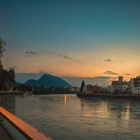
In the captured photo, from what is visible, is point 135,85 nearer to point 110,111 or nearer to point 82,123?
point 110,111

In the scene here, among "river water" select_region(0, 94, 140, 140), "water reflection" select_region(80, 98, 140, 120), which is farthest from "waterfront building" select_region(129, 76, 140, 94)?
"river water" select_region(0, 94, 140, 140)

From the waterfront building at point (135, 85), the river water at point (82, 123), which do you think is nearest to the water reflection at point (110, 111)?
the river water at point (82, 123)

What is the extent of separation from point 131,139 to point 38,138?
1438cm

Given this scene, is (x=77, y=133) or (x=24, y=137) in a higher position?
(x=24, y=137)

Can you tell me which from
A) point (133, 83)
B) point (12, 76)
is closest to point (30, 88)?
point (133, 83)

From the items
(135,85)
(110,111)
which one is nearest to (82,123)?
(110,111)

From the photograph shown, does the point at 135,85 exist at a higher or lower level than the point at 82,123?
higher

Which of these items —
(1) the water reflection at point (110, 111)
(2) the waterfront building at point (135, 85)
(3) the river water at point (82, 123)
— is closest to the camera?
(3) the river water at point (82, 123)

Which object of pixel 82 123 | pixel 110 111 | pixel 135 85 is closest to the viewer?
pixel 82 123

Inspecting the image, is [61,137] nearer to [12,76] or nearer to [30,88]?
[12,76]

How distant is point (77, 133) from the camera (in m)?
17.6

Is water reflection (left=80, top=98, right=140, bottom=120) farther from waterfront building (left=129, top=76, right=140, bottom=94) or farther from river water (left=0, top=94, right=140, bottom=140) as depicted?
waterfront building (left=129, top=76, right=140, bottom=94)

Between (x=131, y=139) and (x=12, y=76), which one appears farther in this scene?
(x=12, y=76)

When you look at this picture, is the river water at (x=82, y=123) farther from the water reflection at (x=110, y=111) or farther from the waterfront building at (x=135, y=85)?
the waterfront building at (x=135, y=85)
